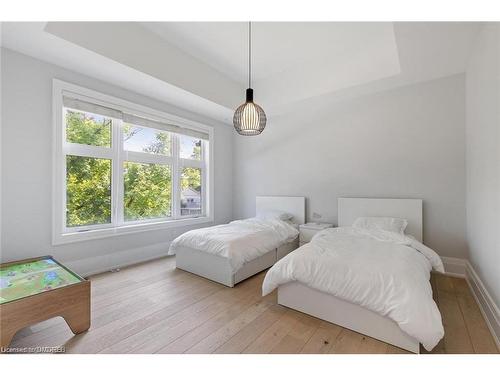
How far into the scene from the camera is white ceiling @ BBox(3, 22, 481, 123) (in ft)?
7.08

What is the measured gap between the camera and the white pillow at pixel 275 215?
152 inches

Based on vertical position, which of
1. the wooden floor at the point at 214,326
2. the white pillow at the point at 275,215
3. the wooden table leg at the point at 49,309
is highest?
the white pillow at the point at 275,215

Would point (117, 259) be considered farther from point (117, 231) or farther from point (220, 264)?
Result: point (220, 264)

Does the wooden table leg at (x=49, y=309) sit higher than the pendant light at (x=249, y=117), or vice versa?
the pendant light at (x=249, y=117)

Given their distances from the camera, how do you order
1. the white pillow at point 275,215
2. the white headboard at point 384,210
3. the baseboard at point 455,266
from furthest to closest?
the white pillow at point 275,215 < the white headboard at point 384,210 < the baseboard at point 455,266

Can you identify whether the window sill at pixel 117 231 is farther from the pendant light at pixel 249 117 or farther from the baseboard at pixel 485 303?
the baseboard at pixel 485 303

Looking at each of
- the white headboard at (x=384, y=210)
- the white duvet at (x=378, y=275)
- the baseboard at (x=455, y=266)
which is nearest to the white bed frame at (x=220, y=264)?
the white duvet at (x=378, y=275)

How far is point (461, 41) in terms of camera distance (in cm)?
Result: 220

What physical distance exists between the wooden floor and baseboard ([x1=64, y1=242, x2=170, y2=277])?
471mm

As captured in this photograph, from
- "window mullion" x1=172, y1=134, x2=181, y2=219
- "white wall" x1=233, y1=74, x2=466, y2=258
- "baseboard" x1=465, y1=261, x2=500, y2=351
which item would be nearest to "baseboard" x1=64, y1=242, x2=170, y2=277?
"window mullion" x1=172, y1=134, x2=181, y2=219

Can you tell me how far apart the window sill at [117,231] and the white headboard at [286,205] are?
1.18 metres
